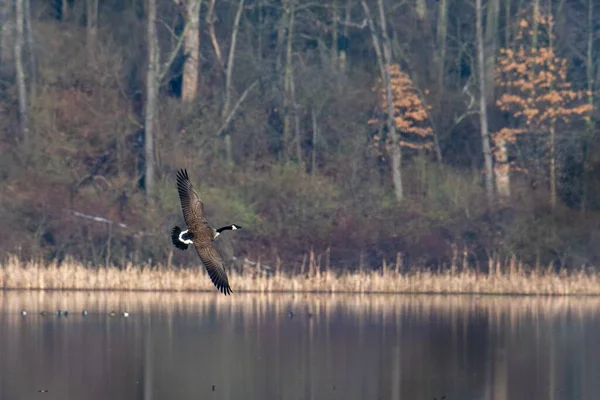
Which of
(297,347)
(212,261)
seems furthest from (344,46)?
(212,261)

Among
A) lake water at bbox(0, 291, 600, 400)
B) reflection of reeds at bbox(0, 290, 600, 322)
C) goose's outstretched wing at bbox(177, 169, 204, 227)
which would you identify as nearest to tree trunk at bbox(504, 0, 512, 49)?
reflection of reeds at bbox(0, 290, 600, 322)

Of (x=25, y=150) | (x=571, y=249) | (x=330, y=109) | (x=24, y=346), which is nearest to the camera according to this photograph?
(x=24, y=346)

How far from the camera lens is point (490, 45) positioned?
4381 cm

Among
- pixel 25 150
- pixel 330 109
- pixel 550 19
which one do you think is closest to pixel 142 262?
pixel 25 150

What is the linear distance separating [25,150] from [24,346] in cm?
1451

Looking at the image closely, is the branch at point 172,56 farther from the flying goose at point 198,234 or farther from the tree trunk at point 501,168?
the flying goose at point 198,234

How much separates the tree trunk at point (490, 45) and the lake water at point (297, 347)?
1317 cm

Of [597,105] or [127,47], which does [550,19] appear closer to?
[597,105]

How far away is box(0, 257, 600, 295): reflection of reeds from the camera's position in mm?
31703

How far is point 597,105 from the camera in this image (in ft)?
138

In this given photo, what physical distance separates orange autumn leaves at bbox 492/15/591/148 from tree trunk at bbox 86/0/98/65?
11684mm

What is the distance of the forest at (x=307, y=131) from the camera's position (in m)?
35.9

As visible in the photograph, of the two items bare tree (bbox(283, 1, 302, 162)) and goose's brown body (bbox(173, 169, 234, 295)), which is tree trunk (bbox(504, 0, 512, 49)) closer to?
bare tree (bbox(283, 1, 302, 162))

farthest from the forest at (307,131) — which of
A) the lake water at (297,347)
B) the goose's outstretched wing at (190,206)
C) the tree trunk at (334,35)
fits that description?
the goose's outstretched wing at (190,206)
